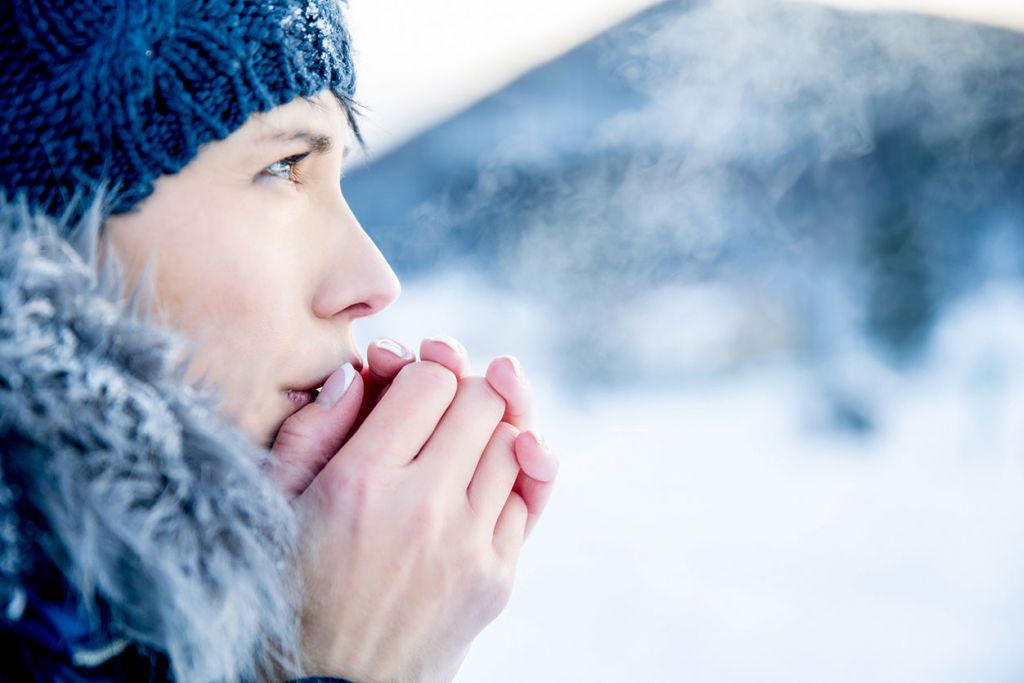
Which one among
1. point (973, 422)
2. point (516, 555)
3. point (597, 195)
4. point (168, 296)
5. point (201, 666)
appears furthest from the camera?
point (597, 195)

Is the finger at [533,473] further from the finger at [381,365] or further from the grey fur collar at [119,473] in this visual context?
the grey fur collar at [119,473]

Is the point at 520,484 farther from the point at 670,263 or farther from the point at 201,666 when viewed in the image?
the point at 670,263

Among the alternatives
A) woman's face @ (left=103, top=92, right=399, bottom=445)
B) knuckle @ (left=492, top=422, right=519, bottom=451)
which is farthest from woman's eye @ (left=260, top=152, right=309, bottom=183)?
knuckle @ (left=492, top=422, right=519, bottom=451)

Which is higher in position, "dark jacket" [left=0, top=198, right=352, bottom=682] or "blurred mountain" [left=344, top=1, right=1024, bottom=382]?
"dark jacket" [left=0, top=198, right=352, bottom=682]

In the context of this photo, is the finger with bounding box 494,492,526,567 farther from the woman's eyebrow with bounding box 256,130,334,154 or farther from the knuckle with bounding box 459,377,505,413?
the woman's eyebrow with bounding box 256,130,334,154

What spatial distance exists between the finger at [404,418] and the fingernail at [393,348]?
29 millimetres

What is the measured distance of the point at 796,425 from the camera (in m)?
2.84

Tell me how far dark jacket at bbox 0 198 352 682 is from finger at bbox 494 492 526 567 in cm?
23

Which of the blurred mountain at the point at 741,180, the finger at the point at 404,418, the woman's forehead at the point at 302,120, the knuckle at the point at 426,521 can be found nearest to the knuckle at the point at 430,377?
the finger at the point at 404,418

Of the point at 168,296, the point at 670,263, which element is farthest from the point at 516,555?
the point at 670,263

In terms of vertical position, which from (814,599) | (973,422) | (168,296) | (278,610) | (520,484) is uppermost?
(168,296)

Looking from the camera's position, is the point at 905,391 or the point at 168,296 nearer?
the point at 168,296

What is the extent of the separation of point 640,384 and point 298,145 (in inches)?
93.3

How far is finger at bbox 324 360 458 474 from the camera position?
634 mm
